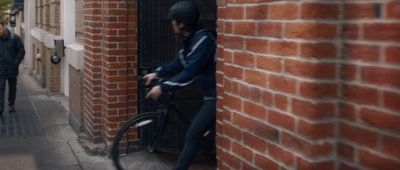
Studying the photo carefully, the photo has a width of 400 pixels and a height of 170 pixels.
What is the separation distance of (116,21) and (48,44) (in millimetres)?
7207

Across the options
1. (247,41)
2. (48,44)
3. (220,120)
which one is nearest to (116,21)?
(220,120)

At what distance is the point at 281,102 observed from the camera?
286 cm

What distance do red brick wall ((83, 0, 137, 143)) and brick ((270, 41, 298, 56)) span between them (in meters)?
4.08

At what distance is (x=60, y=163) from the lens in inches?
279

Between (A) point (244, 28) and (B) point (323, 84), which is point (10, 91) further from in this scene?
(B) point (323, 84)

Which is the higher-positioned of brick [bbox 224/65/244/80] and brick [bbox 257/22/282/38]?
brick [bbox 257/22/282/38]

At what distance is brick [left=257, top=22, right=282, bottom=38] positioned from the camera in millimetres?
2855

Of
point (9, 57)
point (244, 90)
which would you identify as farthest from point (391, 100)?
point (9, 57)

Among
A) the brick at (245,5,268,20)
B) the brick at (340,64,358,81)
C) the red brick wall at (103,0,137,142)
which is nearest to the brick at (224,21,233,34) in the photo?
the brick at (245,5,268,20)

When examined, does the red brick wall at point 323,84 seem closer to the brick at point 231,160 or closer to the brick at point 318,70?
the brick at point 318,70

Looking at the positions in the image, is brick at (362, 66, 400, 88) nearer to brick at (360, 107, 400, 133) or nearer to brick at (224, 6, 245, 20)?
brick at (360, 107, 400, 133)

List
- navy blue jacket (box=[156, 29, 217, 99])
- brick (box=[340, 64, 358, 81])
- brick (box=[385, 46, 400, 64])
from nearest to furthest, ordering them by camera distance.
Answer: brick (box=[385, 46, 400, 64]), brick (box=[340, 64, 358, 81]), navy blue jacket (box=[156, 29, 217, 99])

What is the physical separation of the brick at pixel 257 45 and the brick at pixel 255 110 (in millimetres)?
282

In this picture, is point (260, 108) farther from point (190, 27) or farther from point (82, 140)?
point (82, 140)
